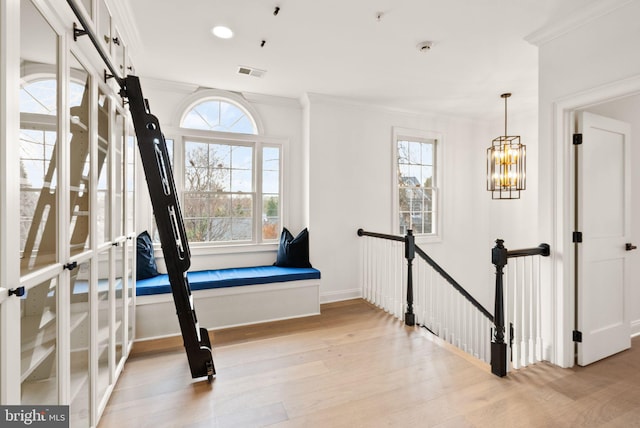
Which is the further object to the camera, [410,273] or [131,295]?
[410,273]

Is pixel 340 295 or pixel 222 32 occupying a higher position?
pixel 222 32

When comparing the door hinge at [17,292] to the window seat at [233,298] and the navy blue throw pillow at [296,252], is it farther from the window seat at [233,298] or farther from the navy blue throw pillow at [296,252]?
the navy blue throw pillow at [296,252]

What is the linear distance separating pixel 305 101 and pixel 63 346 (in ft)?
11.4

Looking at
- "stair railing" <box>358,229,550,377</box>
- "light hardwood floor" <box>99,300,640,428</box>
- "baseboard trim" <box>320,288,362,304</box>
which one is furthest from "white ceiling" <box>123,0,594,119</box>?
"light hardwood floor" <box>99,300,640,428</box>

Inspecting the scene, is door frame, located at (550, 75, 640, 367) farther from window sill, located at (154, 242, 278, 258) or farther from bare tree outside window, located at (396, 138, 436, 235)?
window sill, located at (154, 242, 278, 258)

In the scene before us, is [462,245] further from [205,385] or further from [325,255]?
[205,385]

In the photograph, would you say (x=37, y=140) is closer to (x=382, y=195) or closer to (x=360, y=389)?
(x=360, y=389)

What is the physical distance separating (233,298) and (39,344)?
2.10m

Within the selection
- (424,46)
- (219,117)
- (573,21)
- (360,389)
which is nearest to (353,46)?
(424,46)

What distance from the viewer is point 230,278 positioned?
A: 3.24m

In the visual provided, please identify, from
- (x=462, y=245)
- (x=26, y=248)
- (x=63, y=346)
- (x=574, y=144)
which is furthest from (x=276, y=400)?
(x=462, y=245)

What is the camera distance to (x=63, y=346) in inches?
52.1

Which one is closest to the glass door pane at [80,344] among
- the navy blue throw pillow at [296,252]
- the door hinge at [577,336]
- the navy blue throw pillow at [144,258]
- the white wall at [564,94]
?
the navy blue throw pillow at [144,258]

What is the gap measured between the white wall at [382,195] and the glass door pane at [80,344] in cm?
259
